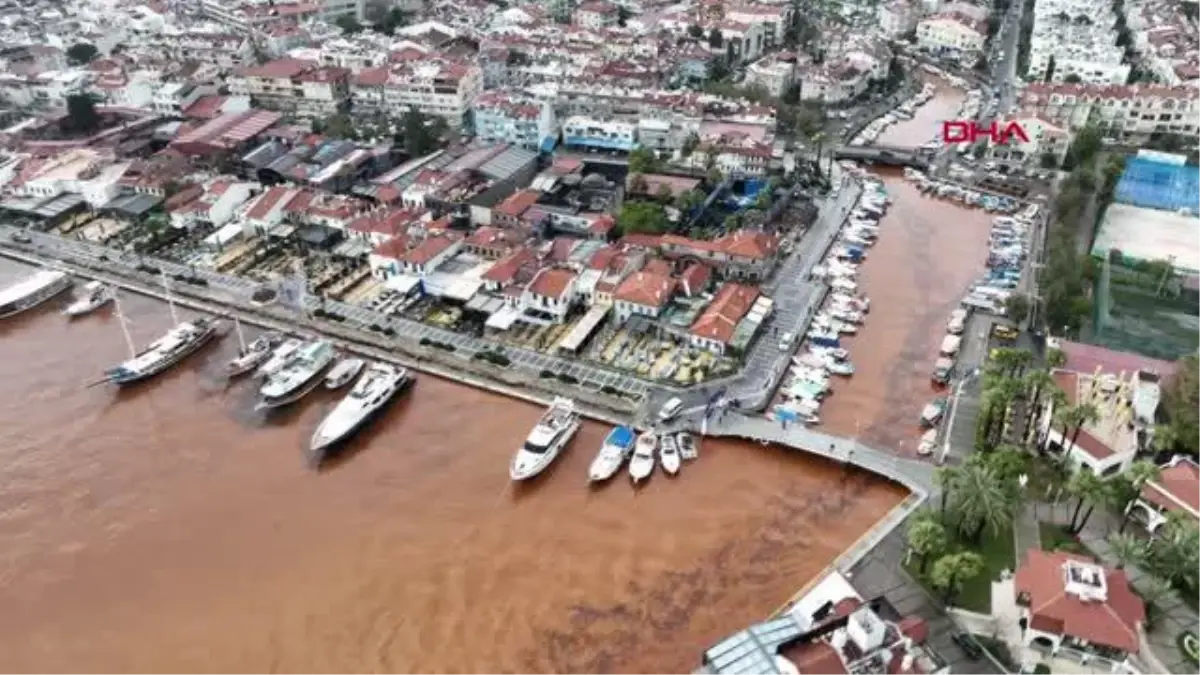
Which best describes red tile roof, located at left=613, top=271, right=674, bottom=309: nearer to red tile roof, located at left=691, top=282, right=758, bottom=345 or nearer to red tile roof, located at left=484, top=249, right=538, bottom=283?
red tile roof, located at left=691, top=282, right=758, bottom=345

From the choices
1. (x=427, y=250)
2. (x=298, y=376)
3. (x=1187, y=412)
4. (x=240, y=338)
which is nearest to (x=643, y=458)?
(x=298, y=376)

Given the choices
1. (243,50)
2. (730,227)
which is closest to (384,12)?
(243,50)

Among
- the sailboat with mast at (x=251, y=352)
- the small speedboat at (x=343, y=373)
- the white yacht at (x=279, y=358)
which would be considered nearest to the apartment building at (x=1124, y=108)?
the small speedboat at (x=343, y=373)

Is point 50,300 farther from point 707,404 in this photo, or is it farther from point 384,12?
point 384,12

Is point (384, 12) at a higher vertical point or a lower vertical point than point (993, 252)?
higher

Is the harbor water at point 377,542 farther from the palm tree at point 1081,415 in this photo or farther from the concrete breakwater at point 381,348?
the palm tree at point 1081,415

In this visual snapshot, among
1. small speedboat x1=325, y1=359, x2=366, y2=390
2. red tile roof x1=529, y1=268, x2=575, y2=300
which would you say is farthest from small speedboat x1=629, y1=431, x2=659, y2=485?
small speedboat x1=325, y1=359, x2=366, y2=390
